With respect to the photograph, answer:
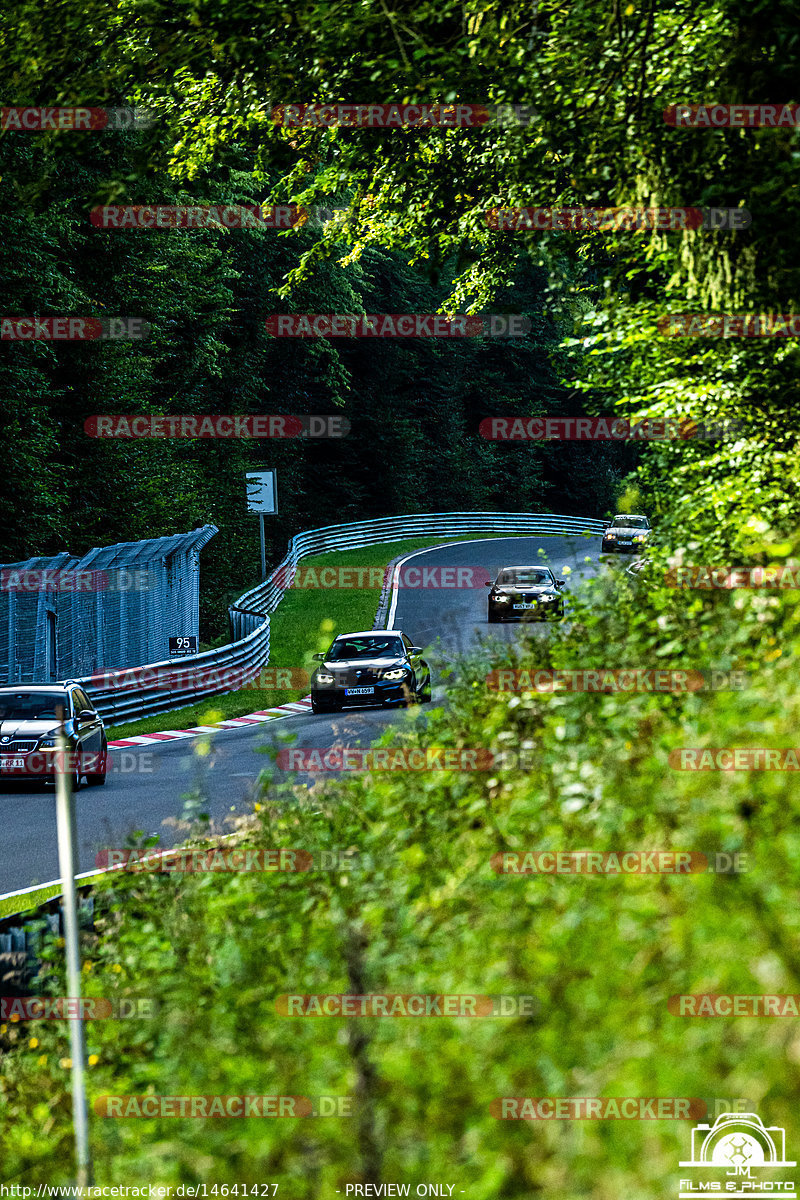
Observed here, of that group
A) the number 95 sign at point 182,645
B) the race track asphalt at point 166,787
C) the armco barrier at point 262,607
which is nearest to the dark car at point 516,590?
the armco barrier at point 262,607

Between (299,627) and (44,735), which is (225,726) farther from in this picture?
(299,627)

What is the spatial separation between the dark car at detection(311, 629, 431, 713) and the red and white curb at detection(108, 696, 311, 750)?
117 centimetres

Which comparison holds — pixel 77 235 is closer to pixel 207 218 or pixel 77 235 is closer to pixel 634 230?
pixel 207 218

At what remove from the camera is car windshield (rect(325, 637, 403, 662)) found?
24.0 metres

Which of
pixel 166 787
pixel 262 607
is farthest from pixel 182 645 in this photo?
pixel 262 607

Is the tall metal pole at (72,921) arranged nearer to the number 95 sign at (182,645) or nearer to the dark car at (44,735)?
the dark car at (44,735)

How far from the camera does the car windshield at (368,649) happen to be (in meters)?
24.0

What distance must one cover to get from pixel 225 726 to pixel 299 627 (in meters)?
14.0

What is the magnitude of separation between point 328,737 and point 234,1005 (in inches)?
558

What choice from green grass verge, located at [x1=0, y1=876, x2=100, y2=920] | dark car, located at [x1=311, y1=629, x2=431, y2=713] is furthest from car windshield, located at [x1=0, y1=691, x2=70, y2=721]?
green grass verge, located at [x1=0, y1=876, x2=100, y2=920]

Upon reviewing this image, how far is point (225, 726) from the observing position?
24297 mm

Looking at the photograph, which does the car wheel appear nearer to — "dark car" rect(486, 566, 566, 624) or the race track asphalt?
the race track asphalt

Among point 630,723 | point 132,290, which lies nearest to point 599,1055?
point 630,723

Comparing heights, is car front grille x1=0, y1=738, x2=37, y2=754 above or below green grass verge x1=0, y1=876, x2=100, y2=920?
above
